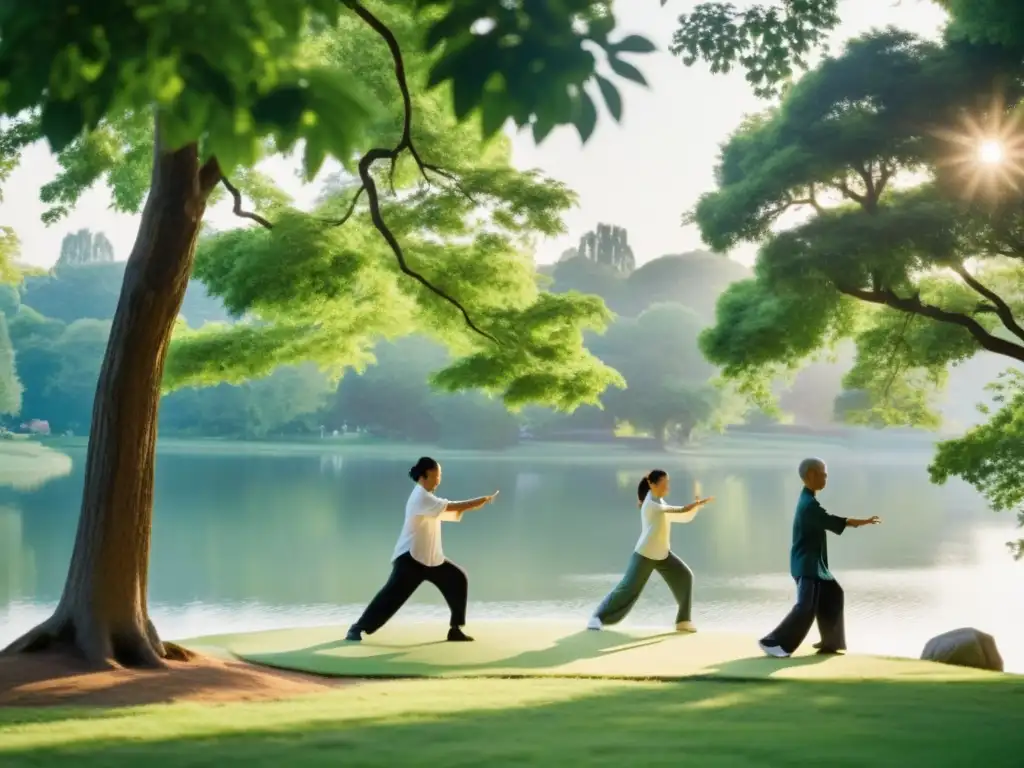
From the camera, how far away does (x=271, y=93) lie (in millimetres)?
3268

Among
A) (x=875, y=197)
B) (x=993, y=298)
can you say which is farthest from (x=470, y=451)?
(x=875, y=197)

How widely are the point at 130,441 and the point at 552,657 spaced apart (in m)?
3.86

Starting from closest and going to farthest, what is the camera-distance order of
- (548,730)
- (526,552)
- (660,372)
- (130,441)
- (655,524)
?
1. (548,730)
2. (130,441)
3. (655,524)
4. (526,552)
5. (660,372)

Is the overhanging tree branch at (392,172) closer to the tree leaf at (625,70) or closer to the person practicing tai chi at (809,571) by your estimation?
the person practicing tai chi at (809,571)

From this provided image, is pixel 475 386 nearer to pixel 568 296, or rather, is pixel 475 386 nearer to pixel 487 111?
pixel 568 296

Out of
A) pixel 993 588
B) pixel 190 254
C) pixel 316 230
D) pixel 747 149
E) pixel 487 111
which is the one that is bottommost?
pixel 993 588

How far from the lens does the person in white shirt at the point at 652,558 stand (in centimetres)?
1119

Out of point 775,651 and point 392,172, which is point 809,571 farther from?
point 392,172

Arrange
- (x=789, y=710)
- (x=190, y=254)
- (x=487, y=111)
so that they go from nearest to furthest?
(x=487, y=111), (x=789, y=710), (x=190, y=254)

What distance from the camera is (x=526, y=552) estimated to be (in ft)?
94.2

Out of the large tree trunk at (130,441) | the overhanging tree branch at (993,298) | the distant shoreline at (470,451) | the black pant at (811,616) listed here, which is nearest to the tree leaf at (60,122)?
the large tree trunk at (130,441)

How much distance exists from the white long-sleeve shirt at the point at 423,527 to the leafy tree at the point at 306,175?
7.31ft

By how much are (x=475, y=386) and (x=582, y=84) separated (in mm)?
9621

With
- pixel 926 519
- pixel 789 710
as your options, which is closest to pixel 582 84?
pixel 789 710
